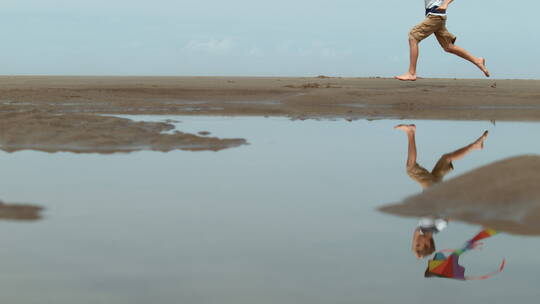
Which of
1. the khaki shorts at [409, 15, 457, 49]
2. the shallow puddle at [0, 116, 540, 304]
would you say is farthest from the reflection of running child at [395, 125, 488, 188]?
the khaki shorts at [409, 15, 457, 49]

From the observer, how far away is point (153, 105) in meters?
16.4

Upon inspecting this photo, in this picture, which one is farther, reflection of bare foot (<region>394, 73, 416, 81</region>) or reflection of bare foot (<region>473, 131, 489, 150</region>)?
reflection of bare foot (<region>394, 73, 416, 81</region>)

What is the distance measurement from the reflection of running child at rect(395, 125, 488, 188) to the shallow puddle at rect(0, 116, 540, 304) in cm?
11

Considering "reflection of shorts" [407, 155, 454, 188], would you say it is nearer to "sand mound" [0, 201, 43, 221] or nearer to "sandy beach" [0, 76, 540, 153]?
"sandy beach" [0, 76, 540, 153]

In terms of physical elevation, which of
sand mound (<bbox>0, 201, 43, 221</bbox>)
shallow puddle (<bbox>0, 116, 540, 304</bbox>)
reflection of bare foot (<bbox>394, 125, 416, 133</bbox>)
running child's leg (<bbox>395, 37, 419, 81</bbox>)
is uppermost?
running child's leg (<bbox>395, 37, 419, 81</bbox>)

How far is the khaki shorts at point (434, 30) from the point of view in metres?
11.6

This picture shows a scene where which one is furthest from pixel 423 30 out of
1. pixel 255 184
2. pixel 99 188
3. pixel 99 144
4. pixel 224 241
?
pixel 224 241

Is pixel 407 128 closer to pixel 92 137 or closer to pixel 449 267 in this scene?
pixel 92 137

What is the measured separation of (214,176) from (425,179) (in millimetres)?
1860

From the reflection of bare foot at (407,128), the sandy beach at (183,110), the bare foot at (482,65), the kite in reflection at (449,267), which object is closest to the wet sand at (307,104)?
the sandy beach at (183,110)

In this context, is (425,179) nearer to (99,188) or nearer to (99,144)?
(99,188)

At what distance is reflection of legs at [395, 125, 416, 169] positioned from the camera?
773cm

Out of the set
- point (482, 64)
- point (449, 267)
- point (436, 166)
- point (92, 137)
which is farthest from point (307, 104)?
point (449, 267)

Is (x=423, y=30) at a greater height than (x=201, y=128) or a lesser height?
greater
